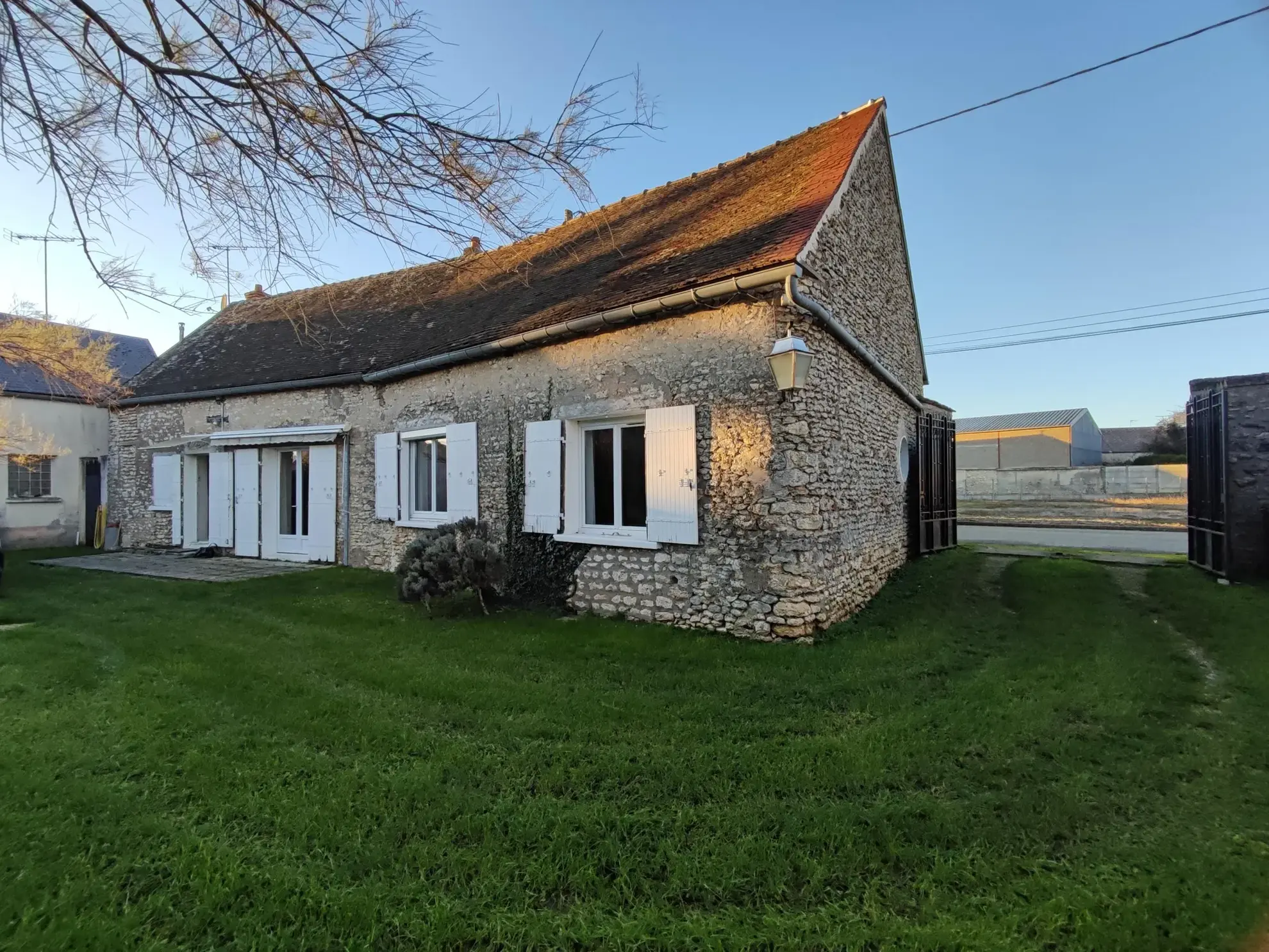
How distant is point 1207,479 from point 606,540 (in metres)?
8.12

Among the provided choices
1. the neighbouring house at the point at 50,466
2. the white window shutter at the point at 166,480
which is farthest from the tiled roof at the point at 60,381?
the white window shutter at the point at 166,480

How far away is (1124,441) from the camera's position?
5231cm

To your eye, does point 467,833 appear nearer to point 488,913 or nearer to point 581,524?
point 488,913

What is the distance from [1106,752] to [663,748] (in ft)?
8.17

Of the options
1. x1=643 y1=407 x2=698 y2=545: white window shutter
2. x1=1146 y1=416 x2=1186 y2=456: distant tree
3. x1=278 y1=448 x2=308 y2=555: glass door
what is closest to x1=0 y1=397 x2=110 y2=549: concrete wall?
x1=278 y1=448 x2=308 y2=555: glass door

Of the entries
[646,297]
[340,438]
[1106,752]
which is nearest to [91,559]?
[340,438]

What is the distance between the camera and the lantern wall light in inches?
215

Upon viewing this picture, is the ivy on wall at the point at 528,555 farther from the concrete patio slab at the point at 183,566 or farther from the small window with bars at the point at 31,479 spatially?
the small window with bars at the point at 31,479

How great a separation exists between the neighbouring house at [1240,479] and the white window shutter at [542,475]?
8.10m

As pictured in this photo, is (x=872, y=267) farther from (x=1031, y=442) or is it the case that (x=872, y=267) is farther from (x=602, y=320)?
(x=1031, y=442)

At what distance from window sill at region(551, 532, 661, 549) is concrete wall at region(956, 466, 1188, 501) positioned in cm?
2310

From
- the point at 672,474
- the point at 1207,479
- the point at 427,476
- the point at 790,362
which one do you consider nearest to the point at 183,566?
the point at 427,476

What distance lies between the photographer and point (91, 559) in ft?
38.1

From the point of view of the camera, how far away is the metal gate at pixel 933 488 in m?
9.95
